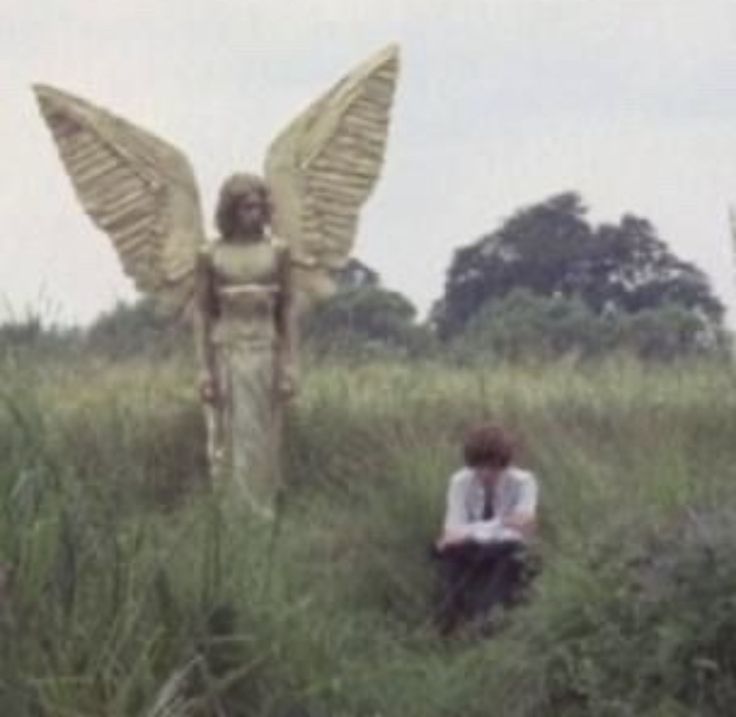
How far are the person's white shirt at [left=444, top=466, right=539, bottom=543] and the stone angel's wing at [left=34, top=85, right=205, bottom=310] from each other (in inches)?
168

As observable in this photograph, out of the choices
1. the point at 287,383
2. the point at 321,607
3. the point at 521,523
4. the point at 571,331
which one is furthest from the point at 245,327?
the point at 571,331

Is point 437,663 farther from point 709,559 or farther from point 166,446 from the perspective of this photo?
point 166,446

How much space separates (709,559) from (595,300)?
63.1 feet

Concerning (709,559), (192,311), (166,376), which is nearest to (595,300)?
(166,376)

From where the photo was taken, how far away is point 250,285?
1850 cm

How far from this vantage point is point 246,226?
18516 mm

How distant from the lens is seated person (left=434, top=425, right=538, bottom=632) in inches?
593

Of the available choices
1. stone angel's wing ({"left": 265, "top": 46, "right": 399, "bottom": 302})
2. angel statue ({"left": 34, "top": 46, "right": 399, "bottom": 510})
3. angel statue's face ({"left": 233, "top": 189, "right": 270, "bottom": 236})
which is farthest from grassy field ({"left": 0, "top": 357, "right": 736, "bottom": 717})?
stone angel's wing ({"left": 265, "top": 46, "right": 399, "bottom": 302})

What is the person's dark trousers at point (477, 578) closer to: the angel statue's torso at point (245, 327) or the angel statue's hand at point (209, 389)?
the angel statue's torso at point (245, 327)

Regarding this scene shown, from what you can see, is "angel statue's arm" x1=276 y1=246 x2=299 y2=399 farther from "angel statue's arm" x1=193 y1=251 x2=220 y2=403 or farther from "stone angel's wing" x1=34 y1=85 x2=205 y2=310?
"stone angel's wing" x1=34 y1=85 x2=205 y2=310

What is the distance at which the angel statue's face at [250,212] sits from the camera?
18.5 meters

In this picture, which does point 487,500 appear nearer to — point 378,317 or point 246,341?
point 246,341

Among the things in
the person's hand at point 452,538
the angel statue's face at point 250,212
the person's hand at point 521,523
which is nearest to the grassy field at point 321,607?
the person's hand at point 521,523

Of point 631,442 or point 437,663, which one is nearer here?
Answer: point 437,663
